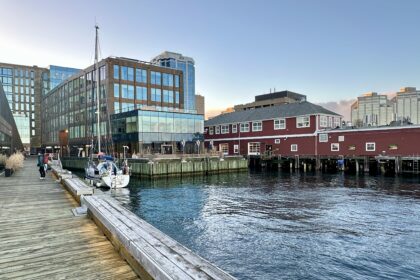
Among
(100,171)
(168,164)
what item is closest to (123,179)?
(100,171)

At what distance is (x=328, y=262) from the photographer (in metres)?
11.2

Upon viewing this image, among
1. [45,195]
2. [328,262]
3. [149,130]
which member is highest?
[149,130]

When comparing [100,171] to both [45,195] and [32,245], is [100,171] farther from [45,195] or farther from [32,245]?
[32,245]

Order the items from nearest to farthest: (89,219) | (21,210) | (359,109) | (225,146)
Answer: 1. (89,219)
2. (21,210)
3. (225,146)
4. (359,109)

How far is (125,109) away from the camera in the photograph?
66438 millimetres

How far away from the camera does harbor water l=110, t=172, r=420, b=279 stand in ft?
35.6

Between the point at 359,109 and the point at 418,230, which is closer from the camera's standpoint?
the point at 418,230

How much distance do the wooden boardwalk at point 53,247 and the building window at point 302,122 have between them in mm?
49048

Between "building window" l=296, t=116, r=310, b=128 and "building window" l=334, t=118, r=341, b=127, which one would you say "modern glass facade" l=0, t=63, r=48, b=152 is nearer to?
"building window" l=296, t=116, r=310, b=128

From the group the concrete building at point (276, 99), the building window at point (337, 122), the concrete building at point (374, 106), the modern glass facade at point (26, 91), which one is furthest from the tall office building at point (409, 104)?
the modern glass facade at point (26, 91)

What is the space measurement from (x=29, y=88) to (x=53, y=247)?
160467 mm

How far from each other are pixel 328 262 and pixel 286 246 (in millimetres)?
1959

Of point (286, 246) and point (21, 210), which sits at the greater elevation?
point (21, 210)

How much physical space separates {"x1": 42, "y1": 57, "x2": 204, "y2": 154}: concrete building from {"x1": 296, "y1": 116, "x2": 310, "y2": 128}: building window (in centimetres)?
1940
